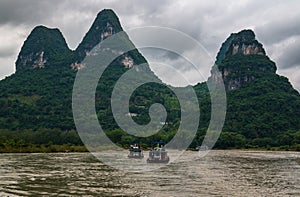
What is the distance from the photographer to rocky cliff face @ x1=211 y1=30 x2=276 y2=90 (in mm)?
139250

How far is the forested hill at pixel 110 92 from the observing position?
3602 inches

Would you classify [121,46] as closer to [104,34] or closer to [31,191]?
[104,34]

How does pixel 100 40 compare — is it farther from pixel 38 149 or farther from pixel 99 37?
pixel 38 149

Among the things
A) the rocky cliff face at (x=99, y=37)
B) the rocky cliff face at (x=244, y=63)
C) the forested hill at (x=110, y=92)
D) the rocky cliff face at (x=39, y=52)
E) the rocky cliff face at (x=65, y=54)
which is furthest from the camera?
the rocky cliff face at (x=39, y=52)

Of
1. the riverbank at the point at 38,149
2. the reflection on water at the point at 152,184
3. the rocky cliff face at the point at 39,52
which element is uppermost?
the rocky cliff face at the point at 39,52

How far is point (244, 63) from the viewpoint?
141 metres

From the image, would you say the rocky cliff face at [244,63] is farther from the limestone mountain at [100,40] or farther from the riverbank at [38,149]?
the riverbank at [38,149]

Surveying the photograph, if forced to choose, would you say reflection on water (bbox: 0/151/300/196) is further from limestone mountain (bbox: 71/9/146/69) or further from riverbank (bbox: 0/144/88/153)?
limestone mountain (bbox: 71/9/146/69)

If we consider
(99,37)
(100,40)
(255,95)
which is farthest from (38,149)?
(99,37)

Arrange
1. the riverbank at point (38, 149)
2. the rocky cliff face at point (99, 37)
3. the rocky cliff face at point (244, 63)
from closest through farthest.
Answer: the riverbank at point (38, 149), the rocky cliff face at point (244, 63), the rocky cliff face at point (99, 37)

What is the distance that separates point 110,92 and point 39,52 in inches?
1586

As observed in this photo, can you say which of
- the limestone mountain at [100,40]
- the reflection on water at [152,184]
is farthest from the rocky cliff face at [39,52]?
the reflection on water at [152,184]

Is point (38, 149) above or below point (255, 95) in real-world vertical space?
below

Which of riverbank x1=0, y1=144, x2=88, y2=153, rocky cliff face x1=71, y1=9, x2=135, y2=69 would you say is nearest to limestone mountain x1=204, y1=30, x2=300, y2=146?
rocky cliff face x1=71, y1=9, x2=135, y2=69
